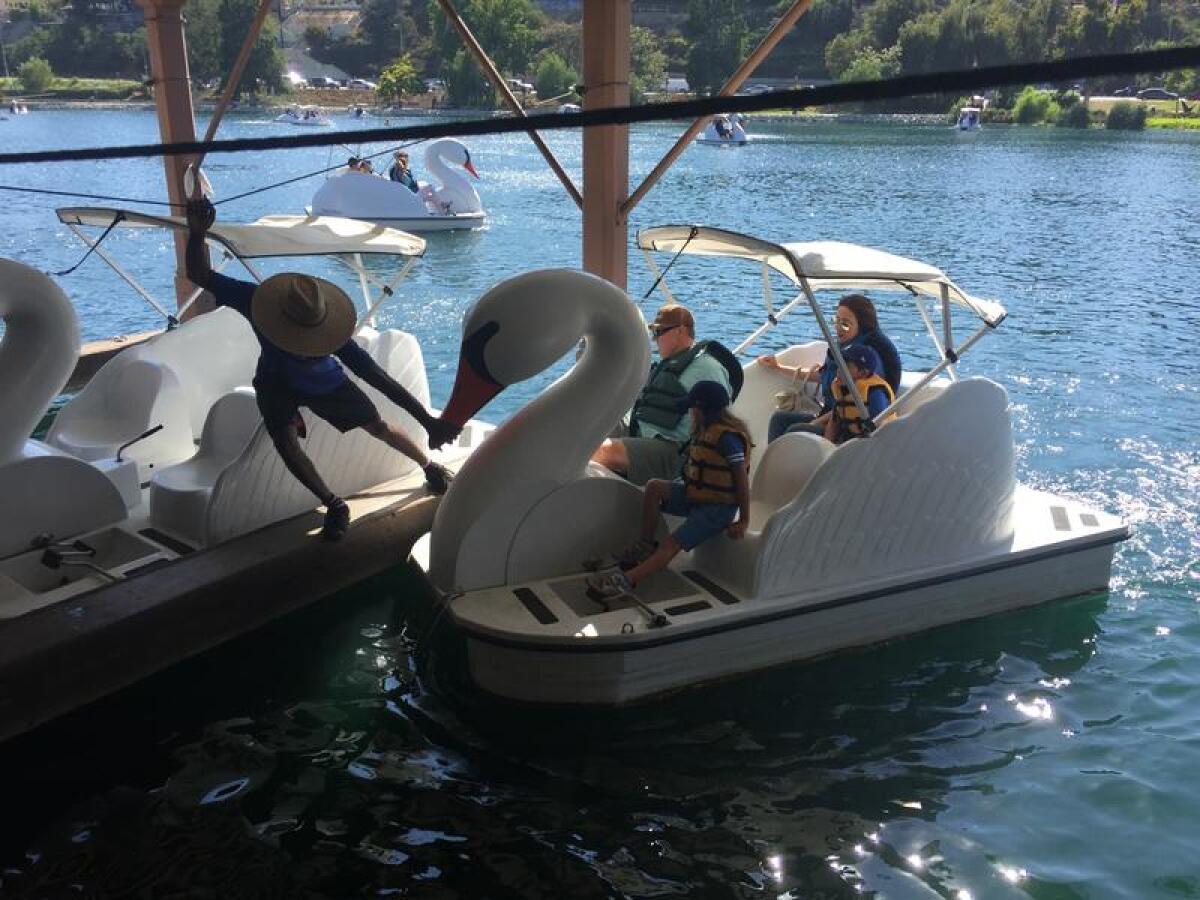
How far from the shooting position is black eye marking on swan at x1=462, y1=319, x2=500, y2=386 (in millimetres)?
4668

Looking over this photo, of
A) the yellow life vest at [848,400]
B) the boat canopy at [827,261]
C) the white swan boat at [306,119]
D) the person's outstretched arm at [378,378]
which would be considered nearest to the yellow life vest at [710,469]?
the yellow life vest at [848,400]

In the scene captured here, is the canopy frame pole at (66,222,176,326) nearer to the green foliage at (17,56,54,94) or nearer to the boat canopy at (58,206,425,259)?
the boat canopy at (58,206,425,259)

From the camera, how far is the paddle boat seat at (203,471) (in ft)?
18.3

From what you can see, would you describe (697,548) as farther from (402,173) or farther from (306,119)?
(306,119)

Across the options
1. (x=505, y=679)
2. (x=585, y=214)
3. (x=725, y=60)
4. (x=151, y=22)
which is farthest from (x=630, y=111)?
(x=725, y=60)

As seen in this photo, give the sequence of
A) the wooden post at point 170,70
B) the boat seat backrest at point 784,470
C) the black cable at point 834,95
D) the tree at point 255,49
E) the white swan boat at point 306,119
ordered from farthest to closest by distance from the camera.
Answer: the tree at point 255,49
the white swan boat at point 306,119
the wooden post at point 170,70
the boat seat backrest at point 784,470
the black cable at point 834,95

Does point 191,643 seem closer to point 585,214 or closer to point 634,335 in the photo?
point 634,335

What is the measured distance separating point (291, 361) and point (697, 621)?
237 cm

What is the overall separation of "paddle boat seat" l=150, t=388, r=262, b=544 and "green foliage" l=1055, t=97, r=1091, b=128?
57628 millimetres

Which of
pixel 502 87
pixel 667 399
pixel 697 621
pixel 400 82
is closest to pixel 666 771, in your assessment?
pixel 697 621

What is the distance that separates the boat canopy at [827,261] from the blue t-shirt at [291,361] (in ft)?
6.09

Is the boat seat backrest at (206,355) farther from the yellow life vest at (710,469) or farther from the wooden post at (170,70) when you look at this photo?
the yellow life vest at (710,469)

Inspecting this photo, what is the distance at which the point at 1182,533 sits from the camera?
675cm

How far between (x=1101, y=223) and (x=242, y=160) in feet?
90.4
